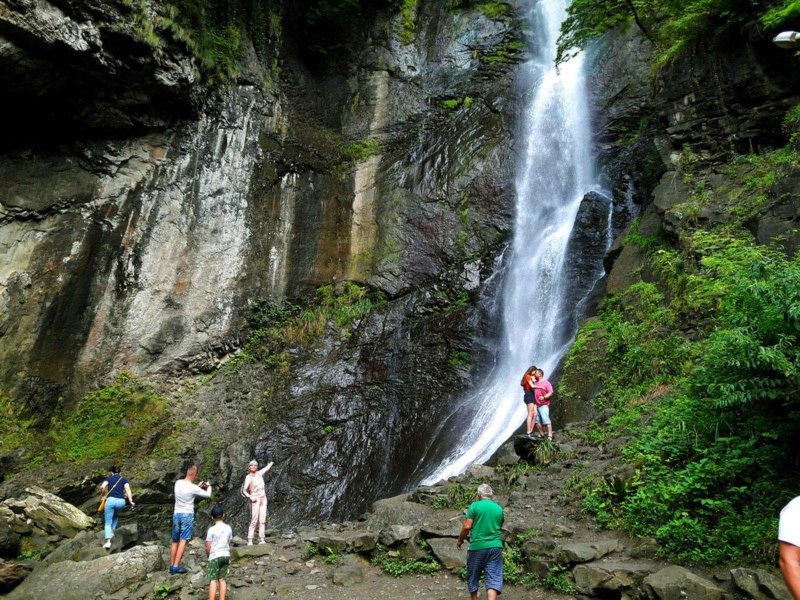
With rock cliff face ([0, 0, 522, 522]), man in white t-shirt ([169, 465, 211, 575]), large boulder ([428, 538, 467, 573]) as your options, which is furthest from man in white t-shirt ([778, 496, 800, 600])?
rock cliff face ([0, 0, 522, 522])

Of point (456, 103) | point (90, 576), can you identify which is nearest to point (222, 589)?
point (90, 576)

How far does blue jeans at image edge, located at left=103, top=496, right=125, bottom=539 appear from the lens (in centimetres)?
919

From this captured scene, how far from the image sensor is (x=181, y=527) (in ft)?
25.2

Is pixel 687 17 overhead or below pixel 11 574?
overhead

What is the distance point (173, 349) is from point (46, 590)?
9.02 m

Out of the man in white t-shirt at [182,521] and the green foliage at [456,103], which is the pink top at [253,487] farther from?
the green foliage at [456,103]

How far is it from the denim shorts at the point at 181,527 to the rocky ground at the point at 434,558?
51 centimetres

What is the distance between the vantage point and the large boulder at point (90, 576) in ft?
24.5

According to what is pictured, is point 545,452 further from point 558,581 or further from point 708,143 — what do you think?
point 708,143

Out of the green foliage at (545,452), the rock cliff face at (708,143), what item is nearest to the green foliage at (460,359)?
the rock cliff face at (708,143)

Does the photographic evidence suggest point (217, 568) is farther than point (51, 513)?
No

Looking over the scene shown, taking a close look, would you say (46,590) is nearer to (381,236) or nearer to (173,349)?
(173,349)

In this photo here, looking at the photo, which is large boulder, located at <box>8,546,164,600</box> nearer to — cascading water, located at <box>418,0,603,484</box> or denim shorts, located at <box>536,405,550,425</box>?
cascading water, located at <box>418,0,603,484</box>

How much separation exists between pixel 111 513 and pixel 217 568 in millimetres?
4092
